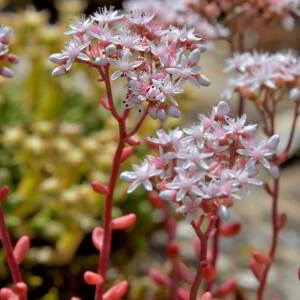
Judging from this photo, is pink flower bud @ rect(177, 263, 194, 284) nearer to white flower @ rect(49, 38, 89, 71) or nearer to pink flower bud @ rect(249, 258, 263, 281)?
pink flower bud @ rect(249, 258, 263, 281)

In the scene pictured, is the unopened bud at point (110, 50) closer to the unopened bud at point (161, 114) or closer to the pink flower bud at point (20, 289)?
the unopened bud at point (161, 114)

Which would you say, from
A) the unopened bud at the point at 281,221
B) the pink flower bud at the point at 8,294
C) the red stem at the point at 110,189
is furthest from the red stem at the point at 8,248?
the unopened bud at the point at 281,221

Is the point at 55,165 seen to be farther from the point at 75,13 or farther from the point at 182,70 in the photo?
the point at 182,70

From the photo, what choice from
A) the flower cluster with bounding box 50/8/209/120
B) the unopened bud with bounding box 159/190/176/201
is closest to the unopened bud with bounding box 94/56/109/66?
the flower cluster with bounding box 50/8/209/120

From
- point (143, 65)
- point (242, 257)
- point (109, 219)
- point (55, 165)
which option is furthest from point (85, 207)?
point (143, 65)

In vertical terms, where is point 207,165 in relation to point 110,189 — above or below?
above

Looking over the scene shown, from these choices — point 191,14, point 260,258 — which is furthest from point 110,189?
point 191,14

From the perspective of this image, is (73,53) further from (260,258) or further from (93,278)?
(260,258)
